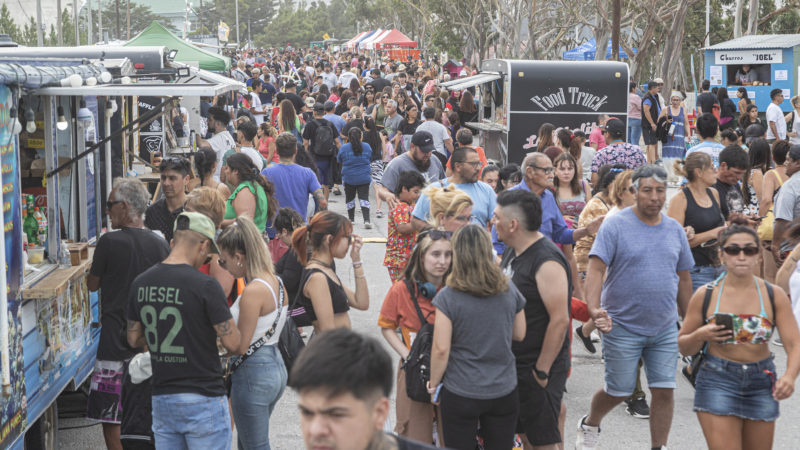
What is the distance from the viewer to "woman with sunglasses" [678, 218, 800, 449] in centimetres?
504

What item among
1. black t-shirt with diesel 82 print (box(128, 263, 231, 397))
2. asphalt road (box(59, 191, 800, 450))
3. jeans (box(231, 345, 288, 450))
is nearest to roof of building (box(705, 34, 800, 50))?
asphalt road (box(59, 191, 800, 450))

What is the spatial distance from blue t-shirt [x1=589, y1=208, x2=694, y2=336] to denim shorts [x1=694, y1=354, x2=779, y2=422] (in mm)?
796

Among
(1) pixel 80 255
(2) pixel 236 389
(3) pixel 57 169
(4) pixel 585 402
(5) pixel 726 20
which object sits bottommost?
(4) pixel 585 402

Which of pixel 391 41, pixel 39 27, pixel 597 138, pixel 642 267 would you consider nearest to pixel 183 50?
pixel 597 138

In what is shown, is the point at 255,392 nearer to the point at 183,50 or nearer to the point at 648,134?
the point at 648,134

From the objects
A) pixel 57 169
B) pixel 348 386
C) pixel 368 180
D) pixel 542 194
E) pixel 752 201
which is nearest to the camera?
pixel 348 386

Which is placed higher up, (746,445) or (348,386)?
(348,386)

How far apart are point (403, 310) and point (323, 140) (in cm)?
1024

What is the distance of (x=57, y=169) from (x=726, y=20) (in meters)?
42.3

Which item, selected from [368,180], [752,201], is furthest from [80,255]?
[368,180]

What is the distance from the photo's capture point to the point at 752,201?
889 centimetres

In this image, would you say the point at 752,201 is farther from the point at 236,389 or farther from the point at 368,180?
the point at 368,180

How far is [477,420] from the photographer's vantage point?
15.8 ft

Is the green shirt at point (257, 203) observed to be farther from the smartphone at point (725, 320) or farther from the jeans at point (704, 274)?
the smartphone at point (725, 320)
